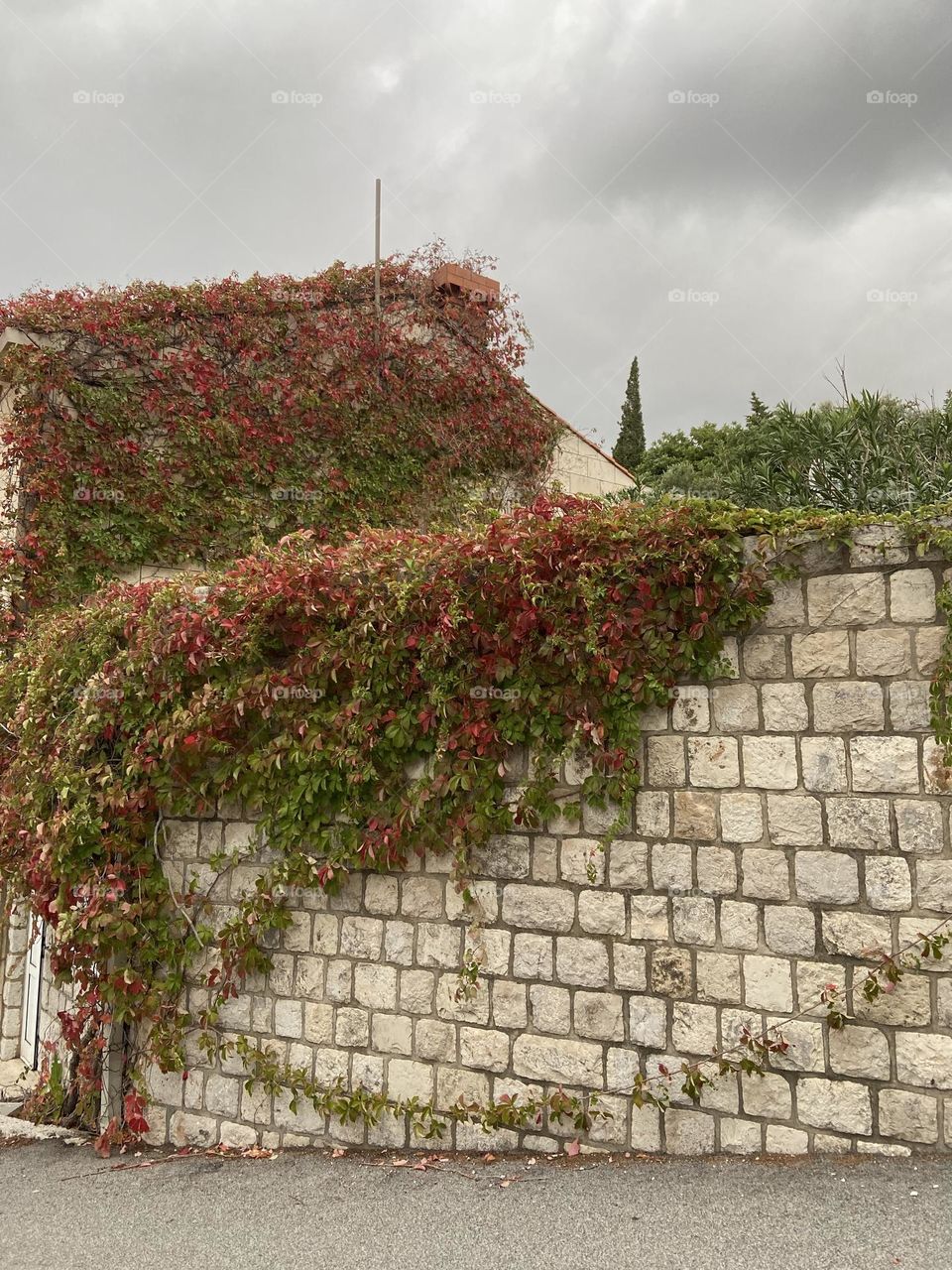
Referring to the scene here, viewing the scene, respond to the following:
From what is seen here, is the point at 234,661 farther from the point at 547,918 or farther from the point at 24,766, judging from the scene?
the point at 547,918

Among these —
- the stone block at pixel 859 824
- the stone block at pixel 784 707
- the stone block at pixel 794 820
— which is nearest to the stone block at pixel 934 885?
the stone block at pixel 859 824

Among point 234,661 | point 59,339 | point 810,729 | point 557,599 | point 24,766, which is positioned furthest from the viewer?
point 59,339

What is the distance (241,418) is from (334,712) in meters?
5.77

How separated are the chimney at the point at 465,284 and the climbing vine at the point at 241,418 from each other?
3.7 inches

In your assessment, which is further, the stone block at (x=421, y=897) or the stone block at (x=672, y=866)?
the stone block at (x=421, y=897)

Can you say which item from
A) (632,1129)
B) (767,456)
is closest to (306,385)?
(767,456)

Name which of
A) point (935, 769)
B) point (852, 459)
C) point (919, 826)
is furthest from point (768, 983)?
point (852, 459)

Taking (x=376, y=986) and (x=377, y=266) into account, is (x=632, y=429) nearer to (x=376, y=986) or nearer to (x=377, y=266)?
(x=377, y=266)

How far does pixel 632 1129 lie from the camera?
4.52 m

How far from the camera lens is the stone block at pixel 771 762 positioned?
436cm

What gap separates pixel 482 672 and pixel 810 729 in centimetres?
159

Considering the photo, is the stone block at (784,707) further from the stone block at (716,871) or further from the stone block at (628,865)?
the stone block at (628,865)

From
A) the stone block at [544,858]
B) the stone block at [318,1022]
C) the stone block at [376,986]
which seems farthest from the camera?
the stone block at [318,1022]

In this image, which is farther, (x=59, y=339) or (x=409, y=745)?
(x=59, y=339)
